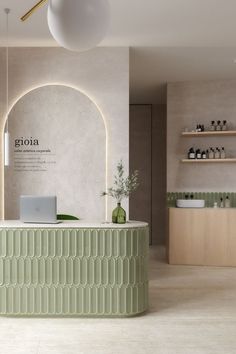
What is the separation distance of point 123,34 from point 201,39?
102 centimetres

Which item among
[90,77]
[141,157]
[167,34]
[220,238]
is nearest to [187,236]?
[220,238]

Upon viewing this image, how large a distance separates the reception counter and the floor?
149mm

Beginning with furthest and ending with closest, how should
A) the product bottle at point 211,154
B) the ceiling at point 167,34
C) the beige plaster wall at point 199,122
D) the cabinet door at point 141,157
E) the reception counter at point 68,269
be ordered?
1. the cabinet door at point 141,157
2. the beige plaster wall at point 199,122
3. the product bottle at point 211,154
4. the ceiling at point 167,34
5. the reception counter at point 68,269

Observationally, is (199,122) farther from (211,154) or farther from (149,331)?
(149,331)

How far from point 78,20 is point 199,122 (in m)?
6.26

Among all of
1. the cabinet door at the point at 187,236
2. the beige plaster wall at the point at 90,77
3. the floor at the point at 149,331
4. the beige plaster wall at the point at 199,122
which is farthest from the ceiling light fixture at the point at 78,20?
the beige plaster wall at the point at 199,122

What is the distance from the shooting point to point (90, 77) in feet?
19.7

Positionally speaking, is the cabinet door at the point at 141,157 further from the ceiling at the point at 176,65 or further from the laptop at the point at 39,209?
the laptop at the point at 39,209

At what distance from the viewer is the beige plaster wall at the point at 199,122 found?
25.5ft

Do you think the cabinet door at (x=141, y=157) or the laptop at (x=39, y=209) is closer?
the laptop at (x=39, y=209)

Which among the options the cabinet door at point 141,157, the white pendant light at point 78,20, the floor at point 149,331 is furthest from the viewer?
the cabinet door at point 141,157

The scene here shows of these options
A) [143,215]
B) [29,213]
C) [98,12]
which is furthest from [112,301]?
[143,215]

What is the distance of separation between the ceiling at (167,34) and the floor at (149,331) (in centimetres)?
319

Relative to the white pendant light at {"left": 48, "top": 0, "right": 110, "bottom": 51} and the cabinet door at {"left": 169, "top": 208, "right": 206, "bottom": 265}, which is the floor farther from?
the white pendant light at {"left": 48, "top": 0, "right": 110, "bottom": 51}
